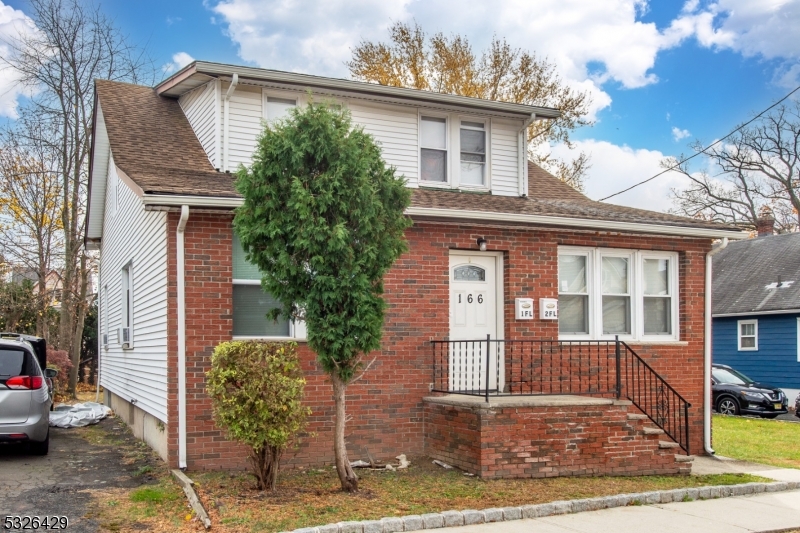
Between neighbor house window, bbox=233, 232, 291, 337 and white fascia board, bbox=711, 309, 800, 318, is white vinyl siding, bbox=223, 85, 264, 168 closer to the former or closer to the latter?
neighbor house window, bbox=233, 232, 291, 337

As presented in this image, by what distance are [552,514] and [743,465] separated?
505 centimetres

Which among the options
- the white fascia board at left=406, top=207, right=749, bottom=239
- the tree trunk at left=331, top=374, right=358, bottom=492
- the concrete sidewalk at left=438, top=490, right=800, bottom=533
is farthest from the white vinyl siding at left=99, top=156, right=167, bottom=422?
the concrete sidewalk at left=438, top=490, right=800, bottom=533

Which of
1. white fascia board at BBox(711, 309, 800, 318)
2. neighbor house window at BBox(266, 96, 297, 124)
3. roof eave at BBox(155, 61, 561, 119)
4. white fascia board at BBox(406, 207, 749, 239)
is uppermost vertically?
roof eave at BBox(155, 61, 561, 119)

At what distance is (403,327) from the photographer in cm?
1071

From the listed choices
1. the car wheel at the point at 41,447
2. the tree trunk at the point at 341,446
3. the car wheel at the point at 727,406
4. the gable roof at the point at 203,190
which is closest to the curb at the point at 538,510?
the tree trunk at the point at 341,446

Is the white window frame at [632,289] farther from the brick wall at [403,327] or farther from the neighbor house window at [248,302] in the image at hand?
the neighbor house window at [248,302]

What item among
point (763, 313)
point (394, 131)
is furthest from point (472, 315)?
point (763, 313)

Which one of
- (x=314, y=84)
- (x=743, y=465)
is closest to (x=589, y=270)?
(x=743, y=465)

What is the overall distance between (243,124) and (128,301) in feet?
13.6

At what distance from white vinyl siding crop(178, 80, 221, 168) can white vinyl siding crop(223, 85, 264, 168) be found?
210mm

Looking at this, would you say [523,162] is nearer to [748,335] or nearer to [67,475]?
[67,475]

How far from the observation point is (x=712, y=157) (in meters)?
35.9

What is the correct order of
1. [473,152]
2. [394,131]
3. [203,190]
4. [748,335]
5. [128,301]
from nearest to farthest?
[203,190] < [394,131] < [473,152] < [128,301] < [748,335]

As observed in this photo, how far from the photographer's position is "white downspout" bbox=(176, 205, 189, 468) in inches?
368
